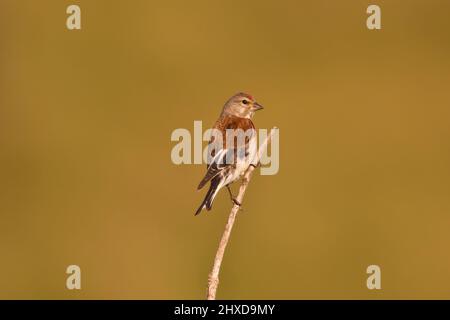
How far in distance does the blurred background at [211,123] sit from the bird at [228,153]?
170cm

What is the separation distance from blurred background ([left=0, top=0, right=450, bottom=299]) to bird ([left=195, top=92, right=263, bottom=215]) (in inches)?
67.1

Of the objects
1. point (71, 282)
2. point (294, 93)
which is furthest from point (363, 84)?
point (71, 282)

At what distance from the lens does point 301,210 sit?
24.0ft

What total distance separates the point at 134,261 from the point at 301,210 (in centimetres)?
175

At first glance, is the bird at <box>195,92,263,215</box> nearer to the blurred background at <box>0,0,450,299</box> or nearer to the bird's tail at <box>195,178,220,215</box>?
the bird's tail at <box>195,178,220,215</box>

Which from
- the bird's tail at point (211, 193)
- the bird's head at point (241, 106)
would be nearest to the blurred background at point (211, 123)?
the bird's head at point (241, 106)

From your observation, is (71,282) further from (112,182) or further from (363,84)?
(363,84)

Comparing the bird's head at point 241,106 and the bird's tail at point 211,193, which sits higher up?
the bird's head at point 241,106

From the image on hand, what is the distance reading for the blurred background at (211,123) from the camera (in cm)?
668

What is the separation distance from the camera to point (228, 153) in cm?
455

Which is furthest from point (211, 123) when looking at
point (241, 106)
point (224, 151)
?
point (224, 151)

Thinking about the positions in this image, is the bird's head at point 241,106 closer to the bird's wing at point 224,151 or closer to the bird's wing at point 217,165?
the bird's wing at point 224,151

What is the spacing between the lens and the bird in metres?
4.37

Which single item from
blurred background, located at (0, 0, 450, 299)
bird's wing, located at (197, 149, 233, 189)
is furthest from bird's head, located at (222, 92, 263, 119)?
blurred background, located at (0, 0, 450, 299)
